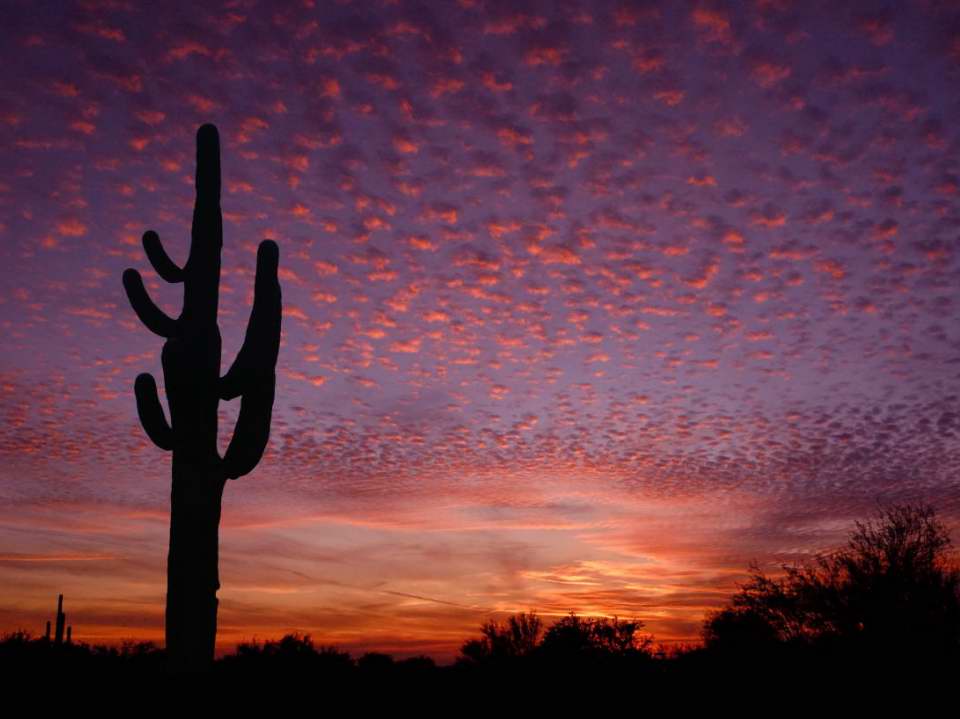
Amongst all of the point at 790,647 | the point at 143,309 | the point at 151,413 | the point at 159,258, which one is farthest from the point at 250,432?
the point at 790,647

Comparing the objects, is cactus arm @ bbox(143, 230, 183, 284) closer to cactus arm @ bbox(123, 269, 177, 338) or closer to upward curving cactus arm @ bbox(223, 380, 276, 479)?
cactus arm @ bbox(123, 269, 177, 338)

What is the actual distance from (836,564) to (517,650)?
73.9 ft

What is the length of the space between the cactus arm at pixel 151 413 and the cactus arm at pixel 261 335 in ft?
2.26

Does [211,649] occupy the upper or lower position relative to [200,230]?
lower

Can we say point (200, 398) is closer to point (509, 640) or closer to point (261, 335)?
point (261, 335)

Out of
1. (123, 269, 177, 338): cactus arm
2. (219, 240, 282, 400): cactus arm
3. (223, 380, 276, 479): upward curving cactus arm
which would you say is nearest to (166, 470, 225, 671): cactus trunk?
(223, 380, 276, 479): upward curving cactus arm

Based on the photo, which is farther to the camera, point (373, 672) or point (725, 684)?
point (373, 672)

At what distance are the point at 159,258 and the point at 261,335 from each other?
171 centimetres

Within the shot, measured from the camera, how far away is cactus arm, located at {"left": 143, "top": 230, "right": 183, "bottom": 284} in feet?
31.7

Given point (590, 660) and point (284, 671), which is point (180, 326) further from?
point (590, 660)

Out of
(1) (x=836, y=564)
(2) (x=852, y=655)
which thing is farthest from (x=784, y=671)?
(1) (x=836, y=564)

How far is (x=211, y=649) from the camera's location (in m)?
8.70

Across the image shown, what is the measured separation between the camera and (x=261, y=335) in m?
9.14

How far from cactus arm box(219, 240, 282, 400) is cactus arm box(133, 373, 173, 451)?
27.1 inches
